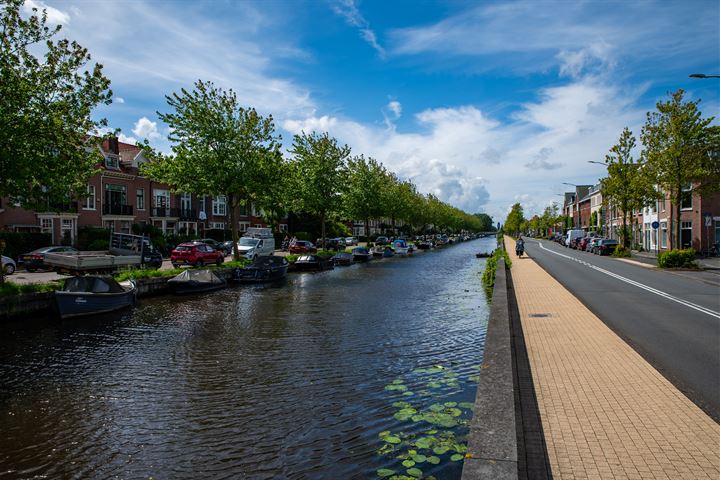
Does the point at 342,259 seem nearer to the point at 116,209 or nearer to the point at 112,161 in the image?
the point at 116,209

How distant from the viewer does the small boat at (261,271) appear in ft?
92.3

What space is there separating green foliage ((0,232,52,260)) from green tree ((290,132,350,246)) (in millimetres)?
19413

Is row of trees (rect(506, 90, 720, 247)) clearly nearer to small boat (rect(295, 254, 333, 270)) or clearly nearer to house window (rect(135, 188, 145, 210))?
small boat (rect(295, 254, 333, 270))

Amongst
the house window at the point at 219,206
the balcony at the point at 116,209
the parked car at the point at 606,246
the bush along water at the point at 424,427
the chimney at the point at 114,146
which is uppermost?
the chimney at the point at 114,146

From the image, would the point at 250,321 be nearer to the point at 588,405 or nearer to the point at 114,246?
the point at 588,405

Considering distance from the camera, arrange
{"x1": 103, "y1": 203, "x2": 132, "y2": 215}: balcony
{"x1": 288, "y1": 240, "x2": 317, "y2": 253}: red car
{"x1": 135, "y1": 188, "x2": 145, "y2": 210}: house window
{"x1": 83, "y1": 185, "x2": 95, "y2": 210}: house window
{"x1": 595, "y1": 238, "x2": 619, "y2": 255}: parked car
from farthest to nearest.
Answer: {"x1": 135, "y1": 188, "x2": 145, "y2": 210}: house window → {"x1": 288, "y1": 240, "x2": 317, "y2": 253}: red car → {"x1": 595, "y1": 238, "x2": 619, "y2": 255}: parked car → {"x1": 103, "y1": 203, "x2": 132, "y2": 215}: balcony → {"x1": 83, "y1": 185, "x2": 95, "y2": 210}: house window

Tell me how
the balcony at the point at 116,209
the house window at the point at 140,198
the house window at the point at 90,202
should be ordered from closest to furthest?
the house window at the point at 90,202, the balcony at the point at 116,209, the house window at the point at 140,198

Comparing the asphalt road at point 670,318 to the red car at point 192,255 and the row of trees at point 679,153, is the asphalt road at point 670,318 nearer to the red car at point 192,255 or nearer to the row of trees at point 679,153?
the row of trees at point 679,153

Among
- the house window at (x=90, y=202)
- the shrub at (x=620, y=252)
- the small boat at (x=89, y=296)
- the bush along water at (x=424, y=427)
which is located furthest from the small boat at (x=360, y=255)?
the bush along water at (x=424, y=427)

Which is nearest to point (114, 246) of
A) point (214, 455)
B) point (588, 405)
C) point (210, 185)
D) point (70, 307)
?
point (210, 185)

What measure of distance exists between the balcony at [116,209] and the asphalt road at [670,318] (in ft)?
132

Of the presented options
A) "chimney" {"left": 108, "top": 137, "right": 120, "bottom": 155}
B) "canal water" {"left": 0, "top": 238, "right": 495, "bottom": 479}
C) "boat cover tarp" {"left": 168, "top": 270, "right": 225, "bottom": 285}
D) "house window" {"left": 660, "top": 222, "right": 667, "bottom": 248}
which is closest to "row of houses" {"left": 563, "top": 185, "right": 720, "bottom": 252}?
"house window" {"left": 660, "top": 222, "right": 667, "bottom": 248}

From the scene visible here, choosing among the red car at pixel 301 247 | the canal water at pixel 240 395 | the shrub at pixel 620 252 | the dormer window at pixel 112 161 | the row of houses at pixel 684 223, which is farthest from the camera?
the red car at pixel 301 247

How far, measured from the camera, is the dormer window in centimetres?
4790
